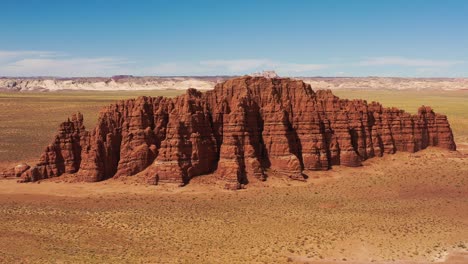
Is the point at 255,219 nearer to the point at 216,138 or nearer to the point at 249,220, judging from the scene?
the point at 249,220

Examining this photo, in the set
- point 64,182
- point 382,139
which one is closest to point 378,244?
point 382,139

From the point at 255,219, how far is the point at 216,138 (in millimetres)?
17424

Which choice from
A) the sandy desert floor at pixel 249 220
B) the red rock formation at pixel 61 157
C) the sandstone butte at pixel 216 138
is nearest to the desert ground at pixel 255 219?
the sandy desert floor at pixel 249 220

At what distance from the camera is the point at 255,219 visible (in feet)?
135

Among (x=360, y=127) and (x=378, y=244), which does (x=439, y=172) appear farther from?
(x=378, y=244)

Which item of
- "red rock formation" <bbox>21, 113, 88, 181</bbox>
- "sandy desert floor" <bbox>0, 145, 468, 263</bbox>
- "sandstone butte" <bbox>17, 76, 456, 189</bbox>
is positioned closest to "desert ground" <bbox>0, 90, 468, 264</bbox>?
"sandy desert floor" <bbox>0, 145, 468, 263</bbox>

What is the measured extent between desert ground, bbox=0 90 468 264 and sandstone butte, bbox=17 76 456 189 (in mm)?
1737

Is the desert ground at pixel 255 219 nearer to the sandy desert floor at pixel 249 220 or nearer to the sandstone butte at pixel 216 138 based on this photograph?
the sandy desert floor at pixel 249 220

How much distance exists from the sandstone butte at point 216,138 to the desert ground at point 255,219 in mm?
1737

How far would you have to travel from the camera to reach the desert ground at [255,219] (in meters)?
33.3

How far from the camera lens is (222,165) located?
52344 mm

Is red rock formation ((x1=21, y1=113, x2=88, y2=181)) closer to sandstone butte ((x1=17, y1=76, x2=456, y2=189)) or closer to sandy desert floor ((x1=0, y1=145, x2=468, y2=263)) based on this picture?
sandstone butte ((x1=17, y1=76, x2=456, y2=189))

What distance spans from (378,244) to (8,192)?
43.1 meters

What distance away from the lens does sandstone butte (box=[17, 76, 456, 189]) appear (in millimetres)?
52594
